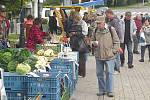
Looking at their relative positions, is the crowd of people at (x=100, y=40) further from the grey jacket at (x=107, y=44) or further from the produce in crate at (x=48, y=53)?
the produce in crate at (x=48, y=53)

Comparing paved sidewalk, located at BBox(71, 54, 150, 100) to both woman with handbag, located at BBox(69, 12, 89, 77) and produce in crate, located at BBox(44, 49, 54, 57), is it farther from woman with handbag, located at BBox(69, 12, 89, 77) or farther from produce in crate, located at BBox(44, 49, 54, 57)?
produce in crate, located at BBox(44, 49, 54, 57)

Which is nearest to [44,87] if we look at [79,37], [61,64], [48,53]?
[61,64]

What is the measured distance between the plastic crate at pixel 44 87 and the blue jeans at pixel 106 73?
288cm

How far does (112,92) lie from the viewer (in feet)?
35.4

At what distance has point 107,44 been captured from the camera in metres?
10.4

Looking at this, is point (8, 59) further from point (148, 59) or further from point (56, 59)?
point (148, 59)

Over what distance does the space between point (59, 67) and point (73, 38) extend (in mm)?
3631

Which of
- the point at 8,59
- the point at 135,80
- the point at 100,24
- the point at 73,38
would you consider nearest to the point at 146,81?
the point at 135,80

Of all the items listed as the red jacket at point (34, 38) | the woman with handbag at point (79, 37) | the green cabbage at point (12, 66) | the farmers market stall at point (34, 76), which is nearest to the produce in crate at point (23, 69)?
the farmers market stall at point (34, 76)

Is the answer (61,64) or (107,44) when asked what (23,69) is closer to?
(61,64)

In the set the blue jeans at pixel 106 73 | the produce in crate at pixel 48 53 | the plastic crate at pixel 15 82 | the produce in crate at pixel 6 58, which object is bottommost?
the blue jeans at pixel 106 73

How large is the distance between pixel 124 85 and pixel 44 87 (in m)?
5.09

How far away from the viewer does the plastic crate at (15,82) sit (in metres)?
7.89

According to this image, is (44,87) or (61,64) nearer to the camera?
(44,87)
